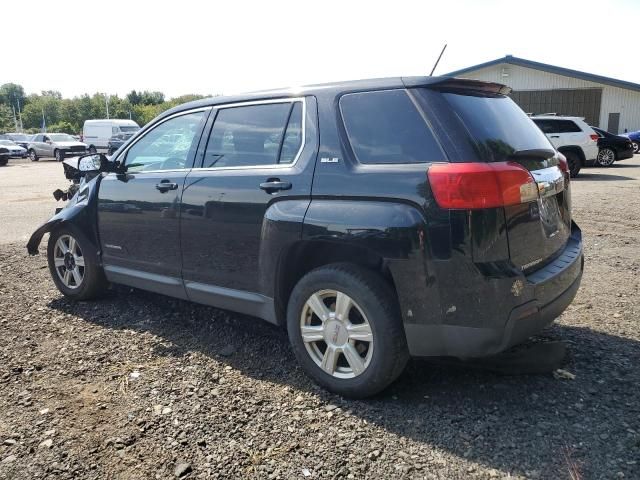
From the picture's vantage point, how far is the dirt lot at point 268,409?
2.65m

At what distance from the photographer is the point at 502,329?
2.78m

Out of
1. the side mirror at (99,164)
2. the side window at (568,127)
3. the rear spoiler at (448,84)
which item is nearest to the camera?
the rear spoiler at (448,84)

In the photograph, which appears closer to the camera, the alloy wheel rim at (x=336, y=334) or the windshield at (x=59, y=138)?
the alloy wheel rim at (x=336, y=334)

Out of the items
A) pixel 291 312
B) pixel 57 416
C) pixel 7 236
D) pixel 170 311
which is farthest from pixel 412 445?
pixel 7 236

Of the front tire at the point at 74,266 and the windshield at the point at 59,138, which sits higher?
the windshield at the point at 59,138

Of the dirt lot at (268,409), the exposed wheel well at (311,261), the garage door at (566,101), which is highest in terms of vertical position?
the garage door at (566,101)

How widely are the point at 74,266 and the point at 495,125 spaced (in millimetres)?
3961

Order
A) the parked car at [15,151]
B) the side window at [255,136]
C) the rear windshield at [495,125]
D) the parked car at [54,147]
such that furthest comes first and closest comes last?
the parked car at [15,151] < the parked car at [54,147] < the side window at [255,136] < the rear windshield at [495,125]

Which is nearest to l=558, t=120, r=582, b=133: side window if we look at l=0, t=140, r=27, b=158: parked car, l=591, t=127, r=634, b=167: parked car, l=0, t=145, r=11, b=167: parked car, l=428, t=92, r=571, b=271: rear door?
l=591, t=127, r=634, b=167: parked car

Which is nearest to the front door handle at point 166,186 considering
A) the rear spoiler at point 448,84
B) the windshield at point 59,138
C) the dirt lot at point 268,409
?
the dirt lot at point 268,409

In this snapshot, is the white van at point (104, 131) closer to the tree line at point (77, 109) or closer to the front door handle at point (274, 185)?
the front door handle at point (274, 185)

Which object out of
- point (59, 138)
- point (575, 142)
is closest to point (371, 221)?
point (575, 142)

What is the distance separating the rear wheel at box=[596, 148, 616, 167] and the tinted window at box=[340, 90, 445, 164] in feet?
62.9

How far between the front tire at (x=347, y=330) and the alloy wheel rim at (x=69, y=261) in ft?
8.55
